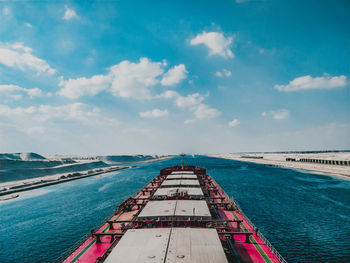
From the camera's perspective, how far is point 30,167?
110 m

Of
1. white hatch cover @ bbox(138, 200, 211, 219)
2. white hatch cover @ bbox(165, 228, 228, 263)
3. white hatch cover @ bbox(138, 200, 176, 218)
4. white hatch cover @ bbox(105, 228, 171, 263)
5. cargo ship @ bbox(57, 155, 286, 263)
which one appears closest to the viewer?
white hatch cover @ bbox(165, 228, 228, 263)

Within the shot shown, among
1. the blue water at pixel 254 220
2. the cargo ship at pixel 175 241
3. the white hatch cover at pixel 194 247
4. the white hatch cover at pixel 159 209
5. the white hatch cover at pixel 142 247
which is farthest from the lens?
the blue water at pixel 254 220

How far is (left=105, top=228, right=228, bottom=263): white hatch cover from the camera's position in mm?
11227

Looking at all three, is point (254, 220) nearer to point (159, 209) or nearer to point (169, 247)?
point (159, 209)

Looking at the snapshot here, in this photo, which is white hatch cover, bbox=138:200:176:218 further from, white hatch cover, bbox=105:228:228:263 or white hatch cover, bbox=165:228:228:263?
white hatch cover, bbox=165:228:228:263

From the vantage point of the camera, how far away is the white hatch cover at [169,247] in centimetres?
1123

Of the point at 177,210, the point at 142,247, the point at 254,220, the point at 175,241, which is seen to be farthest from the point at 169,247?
the point at 254,220

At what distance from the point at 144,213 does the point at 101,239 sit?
5.71 meters

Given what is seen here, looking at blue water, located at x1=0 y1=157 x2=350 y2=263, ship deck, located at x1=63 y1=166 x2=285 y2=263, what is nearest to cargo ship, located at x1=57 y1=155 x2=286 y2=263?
ship deck, located at x1=63 y1=166 x2=285 y2=263

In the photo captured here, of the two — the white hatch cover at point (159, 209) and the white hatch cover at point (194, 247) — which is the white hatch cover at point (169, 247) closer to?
the white hatch cover at point (194, 247)

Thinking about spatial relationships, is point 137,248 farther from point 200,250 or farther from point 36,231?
point 36,231

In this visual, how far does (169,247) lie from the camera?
40.7 feet

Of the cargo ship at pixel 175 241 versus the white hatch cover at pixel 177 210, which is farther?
the white hatch cover at pixel 177 210

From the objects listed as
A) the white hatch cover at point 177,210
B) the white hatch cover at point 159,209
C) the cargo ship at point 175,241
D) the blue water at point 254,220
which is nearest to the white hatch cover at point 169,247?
the cargo ship at point 175,241
